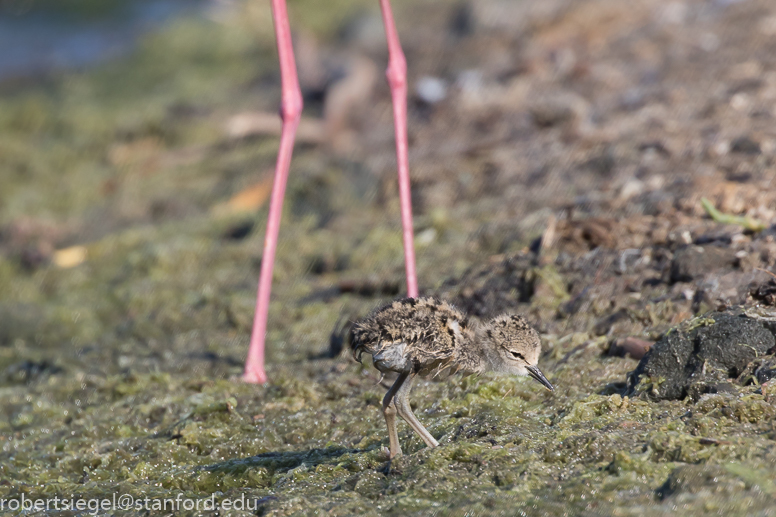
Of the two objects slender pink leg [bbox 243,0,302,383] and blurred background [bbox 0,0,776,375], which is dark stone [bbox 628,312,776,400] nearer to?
blurred background [bbox 0,0,776,375]

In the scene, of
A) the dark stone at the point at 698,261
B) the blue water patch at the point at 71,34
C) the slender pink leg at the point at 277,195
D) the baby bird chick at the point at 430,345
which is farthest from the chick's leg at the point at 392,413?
the blue water patch at the point at 71,34

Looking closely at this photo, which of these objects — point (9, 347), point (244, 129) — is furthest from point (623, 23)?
point (9, 347)

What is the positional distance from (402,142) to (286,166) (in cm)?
72

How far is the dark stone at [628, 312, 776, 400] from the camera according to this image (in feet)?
11.0

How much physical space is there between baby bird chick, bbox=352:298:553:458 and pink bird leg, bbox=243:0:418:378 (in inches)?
52.9

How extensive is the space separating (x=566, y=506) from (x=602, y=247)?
2.29 m

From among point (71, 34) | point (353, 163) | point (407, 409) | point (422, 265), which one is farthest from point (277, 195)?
point (71, 34)

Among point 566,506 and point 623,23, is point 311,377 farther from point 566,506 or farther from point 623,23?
point 623,23

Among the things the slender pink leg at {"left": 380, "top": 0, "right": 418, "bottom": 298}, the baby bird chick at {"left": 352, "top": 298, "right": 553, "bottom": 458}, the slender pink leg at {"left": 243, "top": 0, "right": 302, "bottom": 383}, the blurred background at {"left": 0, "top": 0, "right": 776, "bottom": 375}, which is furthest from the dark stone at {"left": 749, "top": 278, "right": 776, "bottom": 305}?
the slender pink leg at {"left": 243, "top": 0, "right": 302, "bottom": 383}

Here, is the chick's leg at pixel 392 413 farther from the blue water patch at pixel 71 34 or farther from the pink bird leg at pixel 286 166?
the blue water patch at pixel 71 34

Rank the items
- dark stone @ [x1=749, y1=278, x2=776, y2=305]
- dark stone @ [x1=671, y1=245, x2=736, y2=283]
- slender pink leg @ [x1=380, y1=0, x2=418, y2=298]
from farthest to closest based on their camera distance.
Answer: slender pink leg @ [x1=380, y1=0, x2=418, y2=298]
dark stone @ [x1=671, y1=245, x2=736, y2=283]
dark stone @ [x1=749, y1=278, x2=776, y2=305]

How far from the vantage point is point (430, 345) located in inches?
122

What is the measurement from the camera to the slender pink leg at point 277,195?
15.0 ft

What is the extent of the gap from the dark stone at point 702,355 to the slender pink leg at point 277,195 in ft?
6.37
